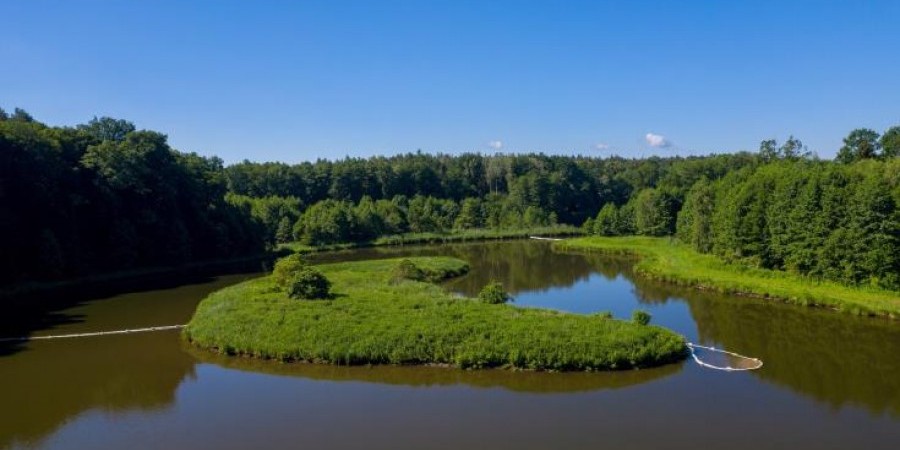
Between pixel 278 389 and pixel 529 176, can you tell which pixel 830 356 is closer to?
pixel 278 389

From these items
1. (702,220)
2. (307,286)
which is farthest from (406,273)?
(702,220)

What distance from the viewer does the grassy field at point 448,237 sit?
3612 inches

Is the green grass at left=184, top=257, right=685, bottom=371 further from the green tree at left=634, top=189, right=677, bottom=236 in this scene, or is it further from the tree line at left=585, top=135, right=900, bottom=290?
the green tree at left=634, top=189, right=677, bottom=236

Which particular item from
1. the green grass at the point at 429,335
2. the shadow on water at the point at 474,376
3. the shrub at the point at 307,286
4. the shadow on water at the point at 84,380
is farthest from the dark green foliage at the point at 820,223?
the shadow on water at the point at 84,380

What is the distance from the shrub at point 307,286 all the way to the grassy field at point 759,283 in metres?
29.8

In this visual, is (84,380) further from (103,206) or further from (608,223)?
(608,223)

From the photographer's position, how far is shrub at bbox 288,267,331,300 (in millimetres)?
35125

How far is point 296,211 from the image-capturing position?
332ft

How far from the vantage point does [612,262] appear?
233ft

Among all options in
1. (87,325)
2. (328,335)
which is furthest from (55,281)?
(328,335)

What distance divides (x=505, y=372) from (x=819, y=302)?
25768 mm

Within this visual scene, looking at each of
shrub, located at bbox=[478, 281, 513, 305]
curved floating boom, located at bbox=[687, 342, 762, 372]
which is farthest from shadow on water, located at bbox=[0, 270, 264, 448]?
curved floating boom, located at bbox=[687, 342, 762, 372]

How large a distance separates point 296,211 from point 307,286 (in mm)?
68300

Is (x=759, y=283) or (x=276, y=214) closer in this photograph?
(x=759, y=283)
